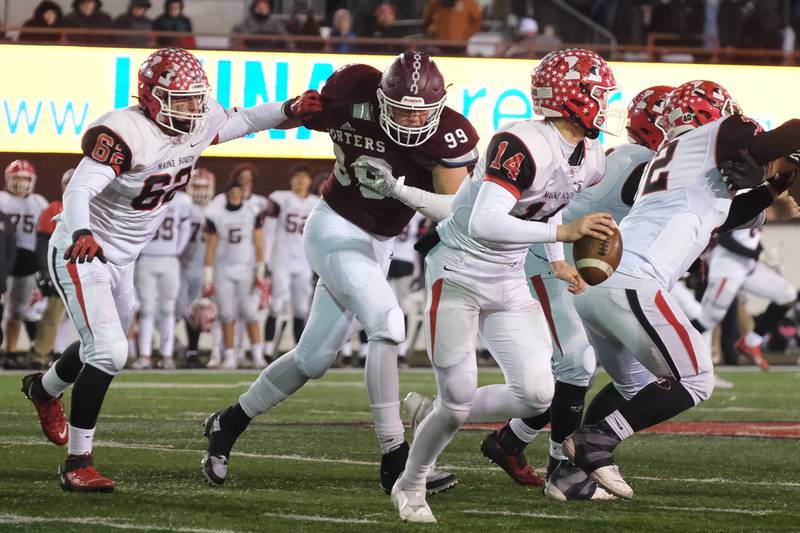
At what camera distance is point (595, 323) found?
5047 mm

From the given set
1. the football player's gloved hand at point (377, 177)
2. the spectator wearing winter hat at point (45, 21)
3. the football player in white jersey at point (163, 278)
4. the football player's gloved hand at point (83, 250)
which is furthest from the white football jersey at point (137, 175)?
the spectator wearing winter hat at point (45, 21)

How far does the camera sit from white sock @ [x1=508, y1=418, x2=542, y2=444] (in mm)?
5375

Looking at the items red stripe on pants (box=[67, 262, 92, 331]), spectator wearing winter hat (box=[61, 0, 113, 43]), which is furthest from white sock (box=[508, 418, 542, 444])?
spectator wearing winter hat (box=[61, 0, 113, 43])

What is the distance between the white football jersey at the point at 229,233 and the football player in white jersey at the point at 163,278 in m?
0.25

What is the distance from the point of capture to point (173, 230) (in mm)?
11641

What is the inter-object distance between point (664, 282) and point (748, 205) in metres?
0.50

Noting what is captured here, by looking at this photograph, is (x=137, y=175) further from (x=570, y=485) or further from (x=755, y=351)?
(x=755, y=351)

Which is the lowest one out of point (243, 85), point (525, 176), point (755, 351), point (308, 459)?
point (755, 351)

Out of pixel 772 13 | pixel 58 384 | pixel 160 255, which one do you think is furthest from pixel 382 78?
pixel 772 13

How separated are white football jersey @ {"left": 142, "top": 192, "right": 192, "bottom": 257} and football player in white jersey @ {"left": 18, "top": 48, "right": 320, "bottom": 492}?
18.9ft

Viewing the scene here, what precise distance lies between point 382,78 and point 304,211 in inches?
274

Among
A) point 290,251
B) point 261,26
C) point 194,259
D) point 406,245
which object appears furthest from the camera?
point 261,26

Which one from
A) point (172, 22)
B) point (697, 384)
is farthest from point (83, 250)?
point (172, 22)

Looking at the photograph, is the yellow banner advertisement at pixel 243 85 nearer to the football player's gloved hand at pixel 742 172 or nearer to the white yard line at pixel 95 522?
the football player's gloved hand at pixel 742 172
